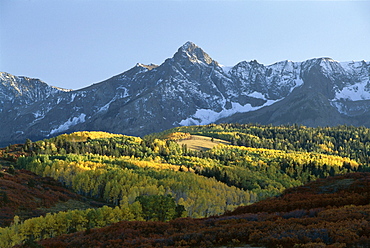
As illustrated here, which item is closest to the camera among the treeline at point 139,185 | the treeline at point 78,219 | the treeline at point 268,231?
the treeline at point 268,231

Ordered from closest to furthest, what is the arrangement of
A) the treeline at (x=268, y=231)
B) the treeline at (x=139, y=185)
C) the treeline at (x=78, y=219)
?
the treeline at (x=268, y=231) < the treeline at (x=78, y=219) < the treeline at (x=139, y=185)

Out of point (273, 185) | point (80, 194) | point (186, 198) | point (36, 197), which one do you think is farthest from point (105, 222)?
point (273, 185)

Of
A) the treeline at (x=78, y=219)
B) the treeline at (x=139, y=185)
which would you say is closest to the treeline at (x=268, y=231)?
the treeline at (x=78, y=219)

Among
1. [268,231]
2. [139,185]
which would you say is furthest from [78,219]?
[139,185]

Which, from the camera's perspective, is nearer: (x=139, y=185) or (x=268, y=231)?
(x=268, y=231)

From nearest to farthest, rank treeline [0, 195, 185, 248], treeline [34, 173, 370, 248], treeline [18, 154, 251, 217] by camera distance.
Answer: treeline [34, 173, 370, 248], treeline [0, 195, 185, 248], treeline [18, 154, 251, 217]

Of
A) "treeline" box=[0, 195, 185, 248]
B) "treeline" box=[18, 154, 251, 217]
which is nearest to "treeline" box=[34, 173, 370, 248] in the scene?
"treeline" box=[0, 195, 185, 248]

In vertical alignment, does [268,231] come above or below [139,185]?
above

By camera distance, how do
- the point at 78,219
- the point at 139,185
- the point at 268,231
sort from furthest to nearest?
the point at 139,185 < the point at 78,219 < the point at 268,231

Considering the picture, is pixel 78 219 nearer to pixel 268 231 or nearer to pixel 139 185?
pixel 268 231

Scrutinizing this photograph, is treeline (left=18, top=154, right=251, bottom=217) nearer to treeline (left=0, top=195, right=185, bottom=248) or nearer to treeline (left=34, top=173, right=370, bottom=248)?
treeline (left=0, top=195, right=185, bottom=248)

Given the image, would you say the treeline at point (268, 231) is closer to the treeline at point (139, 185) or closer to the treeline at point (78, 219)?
the treeline at point (78, 219)

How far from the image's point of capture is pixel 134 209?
8612cm

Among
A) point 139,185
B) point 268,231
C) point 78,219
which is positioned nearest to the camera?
point 268,231
